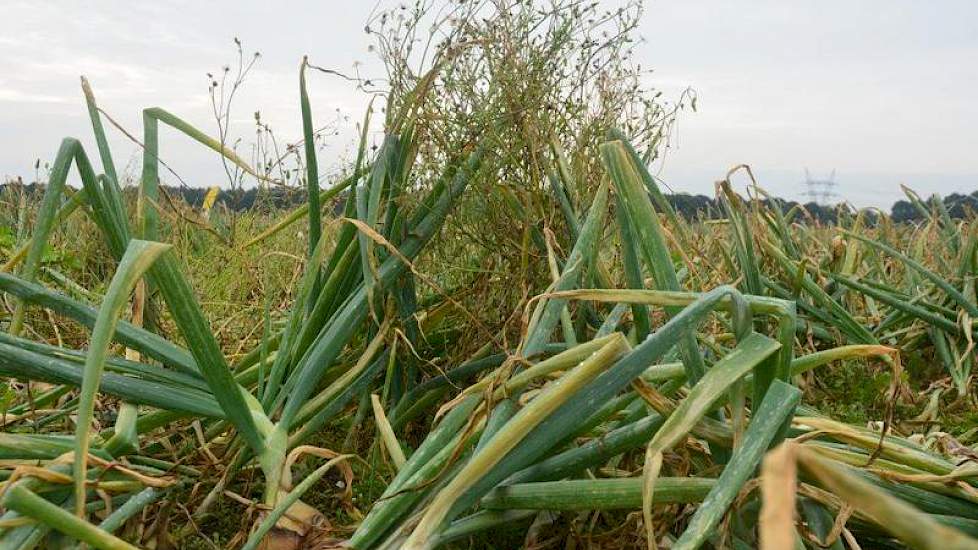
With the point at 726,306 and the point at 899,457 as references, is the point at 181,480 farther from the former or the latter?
the point at 899,457

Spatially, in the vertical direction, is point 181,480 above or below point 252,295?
below

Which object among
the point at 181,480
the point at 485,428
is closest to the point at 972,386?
the point at 485,428

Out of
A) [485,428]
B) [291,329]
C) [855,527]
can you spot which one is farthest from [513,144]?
[855,527]

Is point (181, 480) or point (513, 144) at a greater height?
point (513, 144)

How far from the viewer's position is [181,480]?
1580 millimetres

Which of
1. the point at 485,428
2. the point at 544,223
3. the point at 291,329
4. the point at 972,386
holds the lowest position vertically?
the point at 972,386

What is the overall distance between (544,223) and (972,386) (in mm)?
1464

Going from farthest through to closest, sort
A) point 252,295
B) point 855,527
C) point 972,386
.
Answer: point 252,295
point 972,386
point 855,527

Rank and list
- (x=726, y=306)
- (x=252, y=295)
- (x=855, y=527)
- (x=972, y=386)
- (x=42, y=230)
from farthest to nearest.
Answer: (x=252, y=295), (x=972, y=386), (x=42, y=230), (x=855, y=527), (x=726, y=306)

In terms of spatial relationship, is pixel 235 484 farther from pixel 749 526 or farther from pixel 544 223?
pixel 749 526

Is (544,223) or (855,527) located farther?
(544,223)

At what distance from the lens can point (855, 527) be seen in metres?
1.27

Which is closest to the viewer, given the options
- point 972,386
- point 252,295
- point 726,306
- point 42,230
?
point 726,306

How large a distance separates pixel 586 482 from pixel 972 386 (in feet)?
5.82
